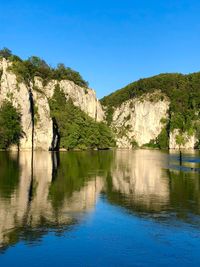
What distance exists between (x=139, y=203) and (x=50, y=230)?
994cm

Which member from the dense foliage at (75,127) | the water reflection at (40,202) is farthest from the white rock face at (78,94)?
the water reflection at (40,202)

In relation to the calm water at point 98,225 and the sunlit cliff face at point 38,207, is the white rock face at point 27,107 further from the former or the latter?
the calm water at point 98,225

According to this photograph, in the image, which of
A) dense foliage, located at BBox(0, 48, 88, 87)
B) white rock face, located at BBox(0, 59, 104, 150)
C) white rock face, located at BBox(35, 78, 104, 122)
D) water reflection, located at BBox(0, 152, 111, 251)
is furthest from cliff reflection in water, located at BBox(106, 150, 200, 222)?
white rock face, located at BBox(35, 78, 104, 122)

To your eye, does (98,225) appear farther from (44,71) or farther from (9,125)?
(44,71)

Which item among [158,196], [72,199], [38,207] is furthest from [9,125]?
[38,207]

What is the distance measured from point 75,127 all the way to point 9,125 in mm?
29770

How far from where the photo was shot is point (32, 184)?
3762 centimetres

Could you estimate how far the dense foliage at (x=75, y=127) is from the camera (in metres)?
146

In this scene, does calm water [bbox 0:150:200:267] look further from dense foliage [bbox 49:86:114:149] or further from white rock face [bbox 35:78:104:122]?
white rock face [bbox 35:78:104:122]

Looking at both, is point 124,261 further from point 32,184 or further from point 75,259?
point 32,184

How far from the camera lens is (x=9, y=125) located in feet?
414

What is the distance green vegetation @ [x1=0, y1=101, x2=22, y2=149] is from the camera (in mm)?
123500

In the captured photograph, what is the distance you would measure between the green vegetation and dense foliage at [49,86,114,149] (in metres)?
19.9

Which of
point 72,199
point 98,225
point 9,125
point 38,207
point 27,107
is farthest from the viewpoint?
point 27,107
